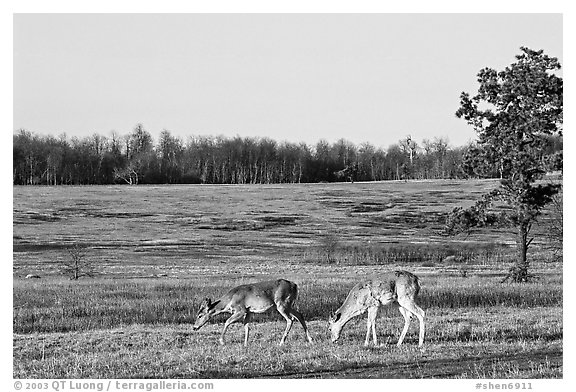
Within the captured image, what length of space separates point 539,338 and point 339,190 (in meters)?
57.1

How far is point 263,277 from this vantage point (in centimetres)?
4084

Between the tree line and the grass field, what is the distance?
2.68 meters

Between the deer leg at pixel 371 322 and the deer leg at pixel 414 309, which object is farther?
the deer leg at pixel 414 309

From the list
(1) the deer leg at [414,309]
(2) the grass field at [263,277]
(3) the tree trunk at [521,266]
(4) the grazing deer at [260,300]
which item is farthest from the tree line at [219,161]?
(1) the deer leg at [414,309]

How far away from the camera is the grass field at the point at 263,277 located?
52.9 ft

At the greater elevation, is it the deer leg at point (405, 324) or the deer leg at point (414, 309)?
the deer leg at point (414, 309)

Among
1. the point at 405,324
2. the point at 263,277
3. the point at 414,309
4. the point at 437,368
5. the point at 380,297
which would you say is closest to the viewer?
the point at 437,368

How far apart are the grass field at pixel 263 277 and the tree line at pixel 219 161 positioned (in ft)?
8.80

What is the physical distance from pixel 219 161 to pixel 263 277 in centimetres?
2834

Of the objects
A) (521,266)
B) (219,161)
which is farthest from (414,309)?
(219,161)

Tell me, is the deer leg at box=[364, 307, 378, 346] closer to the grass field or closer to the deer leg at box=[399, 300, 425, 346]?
the grass field

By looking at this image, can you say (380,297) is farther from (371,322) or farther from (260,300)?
(260,300)

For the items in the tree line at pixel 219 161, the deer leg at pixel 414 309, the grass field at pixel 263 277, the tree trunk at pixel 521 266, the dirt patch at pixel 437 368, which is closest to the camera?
the dirt patch at pixel 437 368

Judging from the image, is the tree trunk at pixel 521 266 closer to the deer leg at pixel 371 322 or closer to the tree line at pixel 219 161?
the deer leg at pixel 371 322
